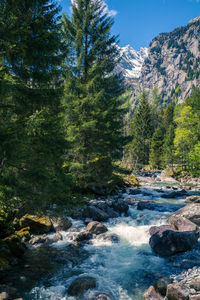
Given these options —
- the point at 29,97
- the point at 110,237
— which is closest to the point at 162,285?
the point at 110,237

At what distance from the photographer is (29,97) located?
6.73m

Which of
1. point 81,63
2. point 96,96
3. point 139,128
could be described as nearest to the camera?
point 96,96

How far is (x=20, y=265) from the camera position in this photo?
22.8ft

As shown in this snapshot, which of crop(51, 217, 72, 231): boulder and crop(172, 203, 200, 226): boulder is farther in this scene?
crop(172, 203, 200, 226): boulder

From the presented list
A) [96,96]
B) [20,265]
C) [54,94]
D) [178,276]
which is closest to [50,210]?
[20,265]

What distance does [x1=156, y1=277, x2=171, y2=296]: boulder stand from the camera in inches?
215

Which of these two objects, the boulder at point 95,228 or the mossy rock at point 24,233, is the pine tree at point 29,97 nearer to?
the mossy rock at point 24,233

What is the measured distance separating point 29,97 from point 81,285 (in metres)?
6.50

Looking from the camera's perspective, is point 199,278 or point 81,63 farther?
point 81,63

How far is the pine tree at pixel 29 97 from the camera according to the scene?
5.58 meters

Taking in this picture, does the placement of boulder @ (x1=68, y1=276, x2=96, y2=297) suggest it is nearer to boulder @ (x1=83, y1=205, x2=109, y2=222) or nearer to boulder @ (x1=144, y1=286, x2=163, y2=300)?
boulder @ (x1=144, y1=286, x2=163, y2=300)

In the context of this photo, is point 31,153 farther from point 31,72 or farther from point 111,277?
point 111,277

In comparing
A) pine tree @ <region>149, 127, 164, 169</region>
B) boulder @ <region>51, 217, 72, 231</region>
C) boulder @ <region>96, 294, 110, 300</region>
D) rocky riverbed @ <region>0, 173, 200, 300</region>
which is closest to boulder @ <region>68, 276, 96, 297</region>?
rocky riverbed @ <region>0, 173, 200, 300</region>

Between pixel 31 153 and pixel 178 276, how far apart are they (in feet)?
21.0
